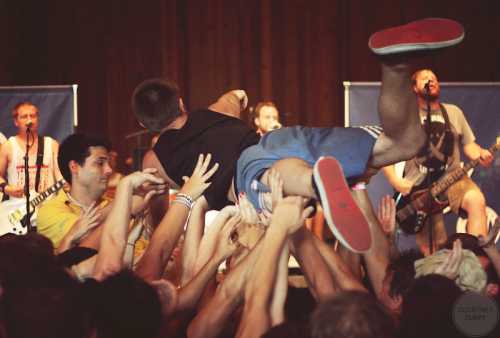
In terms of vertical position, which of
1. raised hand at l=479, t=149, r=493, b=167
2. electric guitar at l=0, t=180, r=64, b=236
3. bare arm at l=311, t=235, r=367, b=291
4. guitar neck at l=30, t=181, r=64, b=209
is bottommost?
electric guitar at l=0, t=180, r=64, b=236

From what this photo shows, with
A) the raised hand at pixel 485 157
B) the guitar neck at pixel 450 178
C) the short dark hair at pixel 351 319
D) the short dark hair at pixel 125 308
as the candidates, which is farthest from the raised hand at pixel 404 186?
the short dark hair at pixel 351 319

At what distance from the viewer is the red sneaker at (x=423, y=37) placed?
105 inches

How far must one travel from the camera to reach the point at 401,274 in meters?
2.70

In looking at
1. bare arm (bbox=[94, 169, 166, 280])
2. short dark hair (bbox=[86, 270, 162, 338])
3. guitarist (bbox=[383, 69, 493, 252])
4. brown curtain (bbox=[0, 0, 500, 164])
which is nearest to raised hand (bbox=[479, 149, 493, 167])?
guitarist (bbox=[383, 69, 493, 252])

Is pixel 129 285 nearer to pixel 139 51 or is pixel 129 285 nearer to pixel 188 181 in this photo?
pixel 188 181

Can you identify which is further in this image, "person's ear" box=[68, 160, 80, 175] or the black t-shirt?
"person's ear" box=[68, 160, 80, 175]

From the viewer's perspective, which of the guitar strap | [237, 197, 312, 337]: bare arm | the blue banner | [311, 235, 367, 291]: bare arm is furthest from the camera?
the blue banner

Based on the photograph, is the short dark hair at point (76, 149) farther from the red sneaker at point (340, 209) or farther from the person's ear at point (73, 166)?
the red sneaker at point (340, 209)

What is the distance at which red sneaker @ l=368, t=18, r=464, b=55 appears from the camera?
267cm

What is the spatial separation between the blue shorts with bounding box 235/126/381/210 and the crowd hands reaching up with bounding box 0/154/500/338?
4.7 inches

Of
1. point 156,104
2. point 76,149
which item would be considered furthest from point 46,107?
point 156,104

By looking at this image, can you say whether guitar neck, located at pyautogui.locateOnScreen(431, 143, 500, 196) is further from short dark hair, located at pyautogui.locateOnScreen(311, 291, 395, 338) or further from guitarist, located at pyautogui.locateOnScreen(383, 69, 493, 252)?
short dark hair, located at pyautogui.locateOnScreen(311, 291, 395, 338)

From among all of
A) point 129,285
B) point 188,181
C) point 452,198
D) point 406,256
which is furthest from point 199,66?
point 129,285

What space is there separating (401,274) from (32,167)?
396 centimetres
